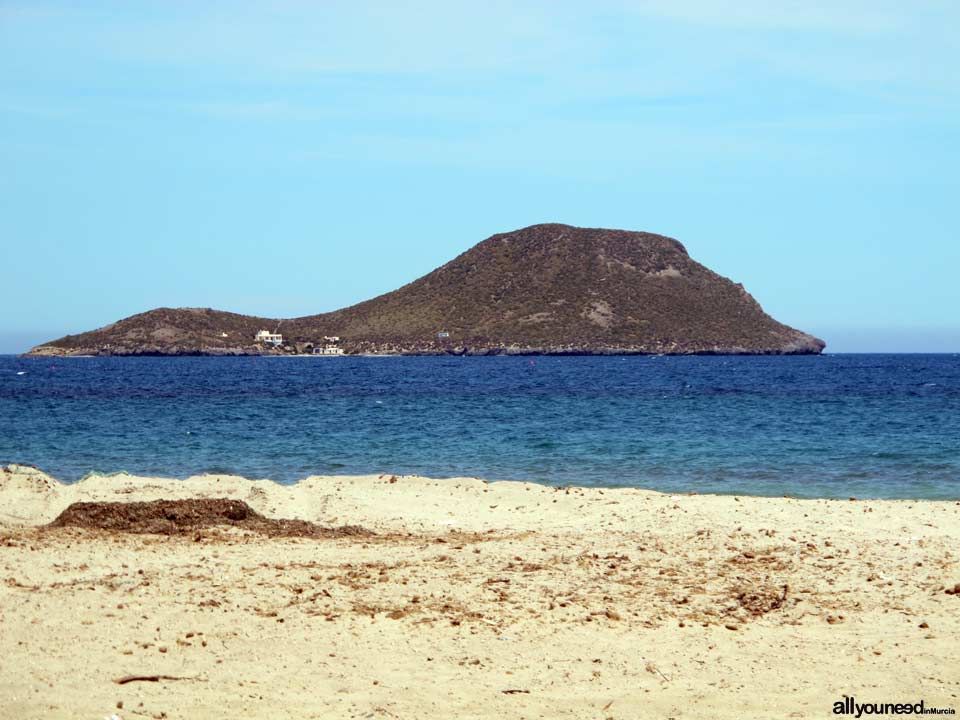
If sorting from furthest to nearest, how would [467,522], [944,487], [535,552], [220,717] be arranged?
[944,487] → [467,522] → [535,552] → [220,717]

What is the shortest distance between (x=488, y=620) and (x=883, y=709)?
2.92 meters

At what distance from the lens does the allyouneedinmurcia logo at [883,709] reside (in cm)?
646

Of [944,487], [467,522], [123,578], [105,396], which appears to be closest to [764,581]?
[467,522]

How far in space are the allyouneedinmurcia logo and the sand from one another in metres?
0.09

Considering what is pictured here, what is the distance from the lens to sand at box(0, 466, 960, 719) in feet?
21.8

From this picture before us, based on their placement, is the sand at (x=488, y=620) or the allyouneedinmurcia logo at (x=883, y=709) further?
the sand at (x=488, y=620)

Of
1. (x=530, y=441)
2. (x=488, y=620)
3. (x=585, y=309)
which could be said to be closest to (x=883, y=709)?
(x=488, y=620)

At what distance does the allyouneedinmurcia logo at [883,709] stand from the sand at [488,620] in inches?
3.6

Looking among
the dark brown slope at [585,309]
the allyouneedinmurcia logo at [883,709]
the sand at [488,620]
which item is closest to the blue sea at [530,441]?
the sand at [488,620]

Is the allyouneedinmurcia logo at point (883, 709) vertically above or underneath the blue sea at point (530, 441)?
underneath

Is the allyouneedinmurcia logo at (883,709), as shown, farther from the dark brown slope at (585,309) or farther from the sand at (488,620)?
the dark brown slope at (585,309)

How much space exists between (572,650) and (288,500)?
726cm

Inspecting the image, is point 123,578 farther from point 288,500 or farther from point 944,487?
point 944,487

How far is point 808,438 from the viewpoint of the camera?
28203mm
